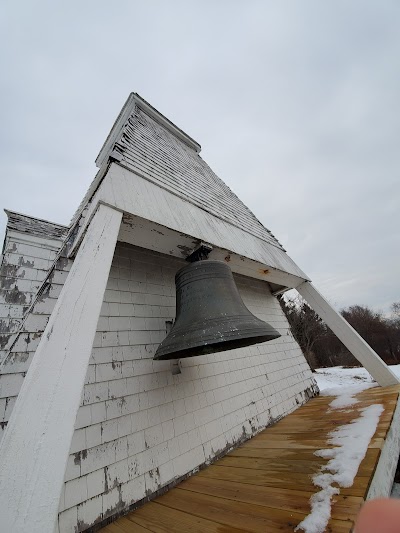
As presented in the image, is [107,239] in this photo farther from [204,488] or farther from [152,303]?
[204,488]

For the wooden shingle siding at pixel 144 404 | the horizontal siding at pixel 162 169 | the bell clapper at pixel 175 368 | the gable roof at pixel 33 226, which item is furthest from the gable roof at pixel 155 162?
the bell clapper at pixel 175 368

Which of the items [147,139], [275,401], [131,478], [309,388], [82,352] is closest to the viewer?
[82,352]

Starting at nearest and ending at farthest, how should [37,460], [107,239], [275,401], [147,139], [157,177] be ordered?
[37,460], [107,239], [157,177], [275,401], [147,139]

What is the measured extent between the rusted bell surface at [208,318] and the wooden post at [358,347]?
2.23 meters

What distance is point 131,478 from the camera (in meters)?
1.82

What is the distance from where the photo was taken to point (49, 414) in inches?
39.1

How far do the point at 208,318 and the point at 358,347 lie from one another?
2941 mm

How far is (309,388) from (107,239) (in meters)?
4.52

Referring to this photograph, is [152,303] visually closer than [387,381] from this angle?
Yes

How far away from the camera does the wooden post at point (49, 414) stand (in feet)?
2.69

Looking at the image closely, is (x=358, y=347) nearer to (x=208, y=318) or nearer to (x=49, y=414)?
(x=208, y=318)

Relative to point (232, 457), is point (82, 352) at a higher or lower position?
higher

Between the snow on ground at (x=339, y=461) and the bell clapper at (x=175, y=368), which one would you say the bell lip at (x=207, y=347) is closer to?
the bell clapper at (x=175, y=368)

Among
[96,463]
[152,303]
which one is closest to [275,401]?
[152,303]
